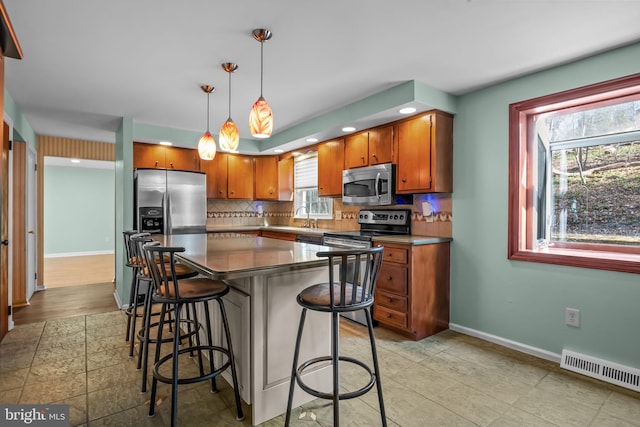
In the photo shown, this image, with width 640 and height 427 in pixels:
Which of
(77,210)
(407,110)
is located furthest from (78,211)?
(407,110)

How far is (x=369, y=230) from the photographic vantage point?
4.12 metres

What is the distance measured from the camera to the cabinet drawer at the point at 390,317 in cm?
311

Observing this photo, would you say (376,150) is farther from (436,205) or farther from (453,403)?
(453,403)

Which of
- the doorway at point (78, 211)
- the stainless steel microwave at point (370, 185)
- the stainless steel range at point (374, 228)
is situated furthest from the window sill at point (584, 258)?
the doorway at point (78, 211)

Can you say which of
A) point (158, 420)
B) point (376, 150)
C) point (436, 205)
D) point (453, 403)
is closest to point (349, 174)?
point (376, 150)

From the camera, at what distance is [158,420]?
1.87 m

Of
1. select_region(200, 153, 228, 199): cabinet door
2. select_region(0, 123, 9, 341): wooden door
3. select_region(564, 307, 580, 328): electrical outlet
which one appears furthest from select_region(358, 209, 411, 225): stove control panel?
select_region(0, 123, 9, 341): wooden door

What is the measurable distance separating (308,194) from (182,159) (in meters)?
1.98

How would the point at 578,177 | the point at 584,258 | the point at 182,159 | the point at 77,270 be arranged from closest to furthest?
the point at 584,258, the point at 578,177, the point at 182,159, the point at 77,270

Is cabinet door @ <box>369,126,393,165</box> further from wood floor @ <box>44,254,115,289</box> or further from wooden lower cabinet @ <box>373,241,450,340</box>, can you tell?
wood floor @ <box>44,254,115,289</box>

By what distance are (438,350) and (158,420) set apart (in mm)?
2149

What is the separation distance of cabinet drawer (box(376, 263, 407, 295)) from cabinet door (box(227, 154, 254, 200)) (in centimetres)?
308

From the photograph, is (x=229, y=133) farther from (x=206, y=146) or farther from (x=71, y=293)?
(x=71, y=293)

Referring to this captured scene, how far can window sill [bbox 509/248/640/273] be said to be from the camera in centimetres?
233
